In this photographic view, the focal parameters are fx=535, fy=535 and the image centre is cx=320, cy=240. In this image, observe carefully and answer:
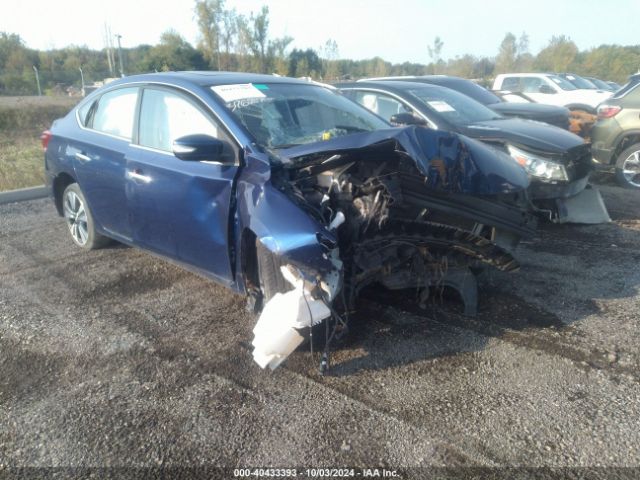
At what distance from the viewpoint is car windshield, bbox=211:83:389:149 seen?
369cm

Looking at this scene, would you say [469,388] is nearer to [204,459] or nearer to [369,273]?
[369,273]

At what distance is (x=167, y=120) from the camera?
4043 millimetres

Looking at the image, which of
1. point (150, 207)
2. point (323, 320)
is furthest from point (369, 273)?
point (150, 207)

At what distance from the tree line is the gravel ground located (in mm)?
28419

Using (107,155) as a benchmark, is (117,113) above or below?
above

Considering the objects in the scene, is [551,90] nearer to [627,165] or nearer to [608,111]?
[608,111]

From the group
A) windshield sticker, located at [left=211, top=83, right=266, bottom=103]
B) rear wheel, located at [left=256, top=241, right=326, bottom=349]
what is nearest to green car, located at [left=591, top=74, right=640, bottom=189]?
windshield sticker, located at [left=211, top=83, right=266, bottom=103]

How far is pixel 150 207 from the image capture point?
3.98m

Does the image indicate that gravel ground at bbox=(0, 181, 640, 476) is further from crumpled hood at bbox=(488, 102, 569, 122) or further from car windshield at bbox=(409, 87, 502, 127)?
crumpled hood at bbox=(488, 102, 569, 122)

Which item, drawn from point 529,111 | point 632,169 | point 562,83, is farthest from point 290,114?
point 562,83

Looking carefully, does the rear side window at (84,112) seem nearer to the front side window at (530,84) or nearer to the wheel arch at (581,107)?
the wheel arch at (581,107)

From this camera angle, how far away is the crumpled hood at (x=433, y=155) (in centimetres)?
324

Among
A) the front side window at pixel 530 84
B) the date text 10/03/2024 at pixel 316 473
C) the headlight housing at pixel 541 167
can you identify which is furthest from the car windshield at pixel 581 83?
the date text 10/03/2024 at pixel 316 473

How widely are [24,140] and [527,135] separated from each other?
51.5 ft
